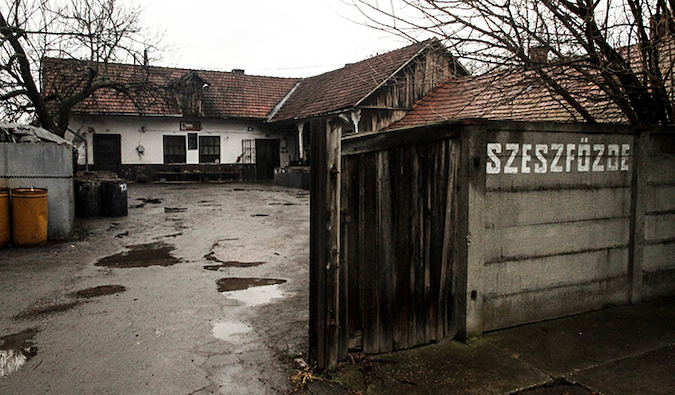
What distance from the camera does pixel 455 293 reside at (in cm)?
379

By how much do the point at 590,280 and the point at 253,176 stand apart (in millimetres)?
23753

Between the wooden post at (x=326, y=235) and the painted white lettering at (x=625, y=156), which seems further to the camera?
the painted white lettering at (x=625, y=156)

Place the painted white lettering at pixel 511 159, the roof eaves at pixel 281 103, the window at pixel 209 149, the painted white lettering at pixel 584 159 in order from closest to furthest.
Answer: the painted white lettering at pixel 511 159, the painted white lettering at pixel 584 159, the window at pixel 209 149, the roof eaves at pixel 281 103

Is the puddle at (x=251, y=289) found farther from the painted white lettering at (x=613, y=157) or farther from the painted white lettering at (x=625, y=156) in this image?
the painted white lettering at (x=625, y=156)

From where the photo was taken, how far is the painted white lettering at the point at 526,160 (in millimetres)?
4031

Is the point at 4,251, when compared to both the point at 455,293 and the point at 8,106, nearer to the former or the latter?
the point at 455,293

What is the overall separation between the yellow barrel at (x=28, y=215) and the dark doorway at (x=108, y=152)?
1748cm

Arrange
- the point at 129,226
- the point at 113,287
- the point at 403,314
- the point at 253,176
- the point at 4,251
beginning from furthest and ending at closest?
the point at 253,176, the point at 129,226, the point at 4,251, the point at 113,287, the point at 403,314

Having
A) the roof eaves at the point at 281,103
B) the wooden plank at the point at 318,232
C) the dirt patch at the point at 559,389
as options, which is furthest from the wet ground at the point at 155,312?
the roof eaves at the point at 281,103

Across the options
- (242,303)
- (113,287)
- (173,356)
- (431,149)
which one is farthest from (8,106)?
(431,149)

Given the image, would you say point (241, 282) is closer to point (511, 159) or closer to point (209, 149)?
point (511, 159)

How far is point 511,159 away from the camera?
397 centimetres

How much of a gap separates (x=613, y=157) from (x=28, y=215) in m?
8.62

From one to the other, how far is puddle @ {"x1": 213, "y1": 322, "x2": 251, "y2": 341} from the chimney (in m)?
3.73
